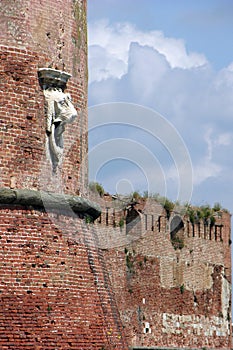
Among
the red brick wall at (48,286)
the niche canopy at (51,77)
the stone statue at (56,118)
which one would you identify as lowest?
the red brick wall at (48,286)

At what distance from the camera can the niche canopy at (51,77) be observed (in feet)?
51.4

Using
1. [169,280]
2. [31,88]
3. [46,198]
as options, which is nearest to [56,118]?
[31,88]

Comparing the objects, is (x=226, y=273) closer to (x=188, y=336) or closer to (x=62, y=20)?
(x=188, y=336)

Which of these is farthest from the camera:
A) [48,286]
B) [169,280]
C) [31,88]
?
[169,280]

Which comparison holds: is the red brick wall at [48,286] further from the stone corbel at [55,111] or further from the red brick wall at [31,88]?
the stone corbel at [55,111]

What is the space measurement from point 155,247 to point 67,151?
15215 millimetres

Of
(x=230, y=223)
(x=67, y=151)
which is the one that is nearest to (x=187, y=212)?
(x=230, y=223)

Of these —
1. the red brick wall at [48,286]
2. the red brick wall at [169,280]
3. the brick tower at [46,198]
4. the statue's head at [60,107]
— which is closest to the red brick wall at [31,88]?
the brick tower at [46,198]

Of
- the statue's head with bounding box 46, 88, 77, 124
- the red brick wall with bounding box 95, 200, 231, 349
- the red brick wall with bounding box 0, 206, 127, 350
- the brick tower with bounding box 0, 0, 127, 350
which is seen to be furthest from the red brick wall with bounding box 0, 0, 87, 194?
the red brick wall with bounding box 95, 200, 231, 349

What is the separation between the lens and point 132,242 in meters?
29.5

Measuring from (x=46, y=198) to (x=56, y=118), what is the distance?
110cm

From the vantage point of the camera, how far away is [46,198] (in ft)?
50.3

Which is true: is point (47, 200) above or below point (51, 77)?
below

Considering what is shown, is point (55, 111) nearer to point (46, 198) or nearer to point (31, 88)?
point (31, 88)
